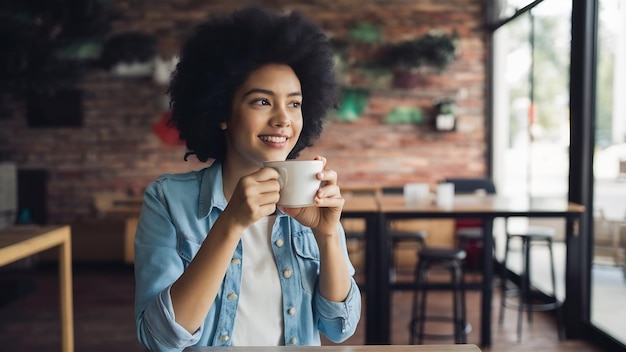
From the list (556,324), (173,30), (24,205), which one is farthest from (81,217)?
(556,324)

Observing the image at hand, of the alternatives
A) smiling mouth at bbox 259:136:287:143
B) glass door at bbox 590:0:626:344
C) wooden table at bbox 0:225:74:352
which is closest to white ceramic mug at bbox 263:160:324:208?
smiling mouth at bbox 259:136:287:143

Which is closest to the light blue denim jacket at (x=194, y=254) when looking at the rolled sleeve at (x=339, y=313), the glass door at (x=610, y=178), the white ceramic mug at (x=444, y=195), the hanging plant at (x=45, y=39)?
the rolled sleeve at (x=339, y=313)

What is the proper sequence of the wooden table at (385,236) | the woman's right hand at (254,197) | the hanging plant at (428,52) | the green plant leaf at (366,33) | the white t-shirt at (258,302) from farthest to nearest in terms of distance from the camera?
1. the green plant leaf at (366,33)
2. the hanging plant at (428,52)
3. the wooden table at (385,236)
4. the white t-shirt at (258,302)
5. the woman's right hand at (254,197)

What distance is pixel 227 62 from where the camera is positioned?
1.14 m

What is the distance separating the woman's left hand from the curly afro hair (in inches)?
11.5

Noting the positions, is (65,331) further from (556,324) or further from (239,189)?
(556,324)

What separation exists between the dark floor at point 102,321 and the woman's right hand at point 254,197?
8.21 ft

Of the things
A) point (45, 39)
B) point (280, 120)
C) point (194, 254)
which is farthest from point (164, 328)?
point (45, 39)

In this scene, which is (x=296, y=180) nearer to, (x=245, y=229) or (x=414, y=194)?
(x=245, y=229)

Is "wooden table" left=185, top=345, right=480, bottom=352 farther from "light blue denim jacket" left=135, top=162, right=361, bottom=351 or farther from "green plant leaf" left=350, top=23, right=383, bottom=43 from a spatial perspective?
"green plant leaf" left=350, top=23, right=383, bottom=43

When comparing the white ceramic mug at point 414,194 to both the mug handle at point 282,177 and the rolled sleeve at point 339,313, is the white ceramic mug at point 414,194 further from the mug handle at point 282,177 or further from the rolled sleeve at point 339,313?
the mug handle at point 282,177

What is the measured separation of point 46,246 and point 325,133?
353 cm

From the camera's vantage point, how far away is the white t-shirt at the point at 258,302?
3.62 ft

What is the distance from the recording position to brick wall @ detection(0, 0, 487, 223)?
5.54 metres
